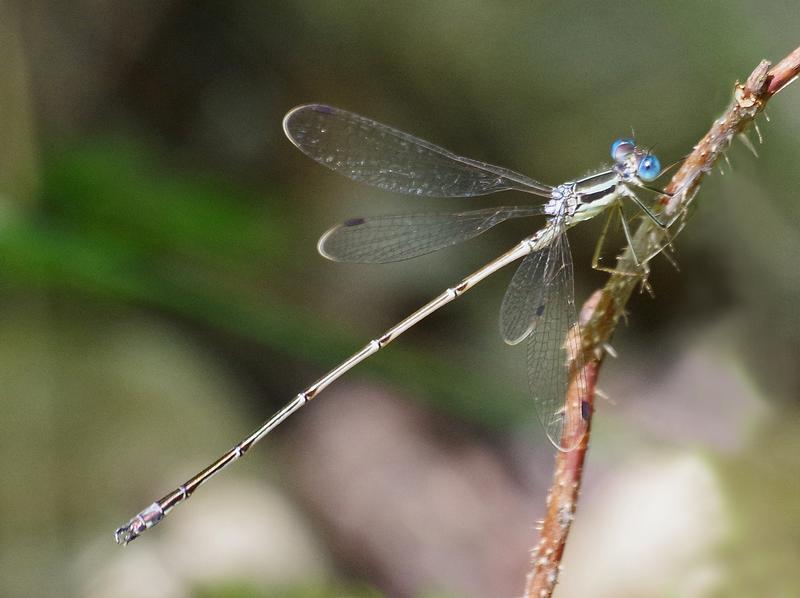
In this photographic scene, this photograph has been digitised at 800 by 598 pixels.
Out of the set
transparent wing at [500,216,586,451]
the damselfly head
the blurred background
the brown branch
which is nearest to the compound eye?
the damselfly head

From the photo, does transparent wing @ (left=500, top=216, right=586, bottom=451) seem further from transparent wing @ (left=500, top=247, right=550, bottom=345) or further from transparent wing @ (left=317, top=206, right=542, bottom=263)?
transparent wing @ (left=317, top=206, right=542, bottom=263)

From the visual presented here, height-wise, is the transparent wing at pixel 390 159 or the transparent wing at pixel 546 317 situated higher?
the transparent wing at pixel 390 159

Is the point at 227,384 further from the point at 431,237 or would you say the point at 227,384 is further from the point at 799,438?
the point at 799,438

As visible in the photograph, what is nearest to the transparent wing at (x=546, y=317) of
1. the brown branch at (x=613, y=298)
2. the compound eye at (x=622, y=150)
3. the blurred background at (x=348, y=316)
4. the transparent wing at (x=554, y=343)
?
the transparent wing at (x=554, y=343)

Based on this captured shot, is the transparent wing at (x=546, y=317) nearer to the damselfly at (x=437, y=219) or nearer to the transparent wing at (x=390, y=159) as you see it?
the damselfly at (x=437, y=219)

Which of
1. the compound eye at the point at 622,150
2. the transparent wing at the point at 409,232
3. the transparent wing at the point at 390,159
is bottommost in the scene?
the compound eye at the point at 622,150

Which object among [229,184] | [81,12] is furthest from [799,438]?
[81,12]
